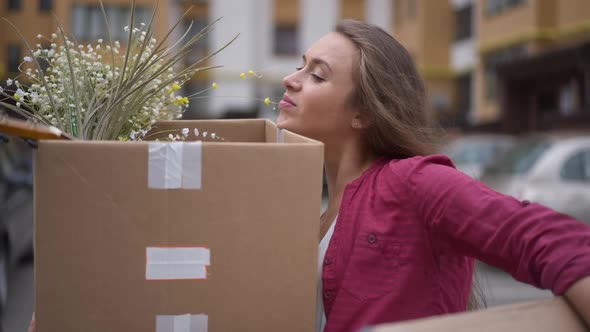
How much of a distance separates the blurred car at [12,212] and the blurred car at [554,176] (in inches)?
193

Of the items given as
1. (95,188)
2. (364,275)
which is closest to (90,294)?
(95,188)

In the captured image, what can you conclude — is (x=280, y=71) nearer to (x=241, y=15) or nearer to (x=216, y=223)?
(x=241, y=15)

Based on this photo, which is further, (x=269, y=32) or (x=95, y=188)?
(x=269, y=32)

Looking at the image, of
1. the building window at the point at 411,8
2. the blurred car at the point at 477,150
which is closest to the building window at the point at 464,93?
the building window at the point at 411,8

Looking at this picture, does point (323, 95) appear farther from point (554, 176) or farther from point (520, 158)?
point (520, 158)

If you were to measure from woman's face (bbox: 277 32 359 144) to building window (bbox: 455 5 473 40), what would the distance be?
2990 centimetres

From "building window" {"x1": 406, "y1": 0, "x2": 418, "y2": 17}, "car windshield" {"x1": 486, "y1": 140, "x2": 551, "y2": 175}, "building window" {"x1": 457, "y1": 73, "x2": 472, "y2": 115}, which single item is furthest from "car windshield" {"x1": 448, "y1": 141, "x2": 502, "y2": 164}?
"building window" {"x1": 406, "y1": 0, "x2": 418, "y2": 17}

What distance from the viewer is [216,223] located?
1714mm

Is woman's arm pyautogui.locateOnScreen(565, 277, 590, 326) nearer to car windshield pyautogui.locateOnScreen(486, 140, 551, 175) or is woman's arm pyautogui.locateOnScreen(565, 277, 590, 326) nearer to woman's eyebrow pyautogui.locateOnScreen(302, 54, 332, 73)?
woman's eyebrow pyautogui.locateOnScreen(302, 54, 332, 73)

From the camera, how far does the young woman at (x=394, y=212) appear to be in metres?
1.61

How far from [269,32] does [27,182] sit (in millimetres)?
26416

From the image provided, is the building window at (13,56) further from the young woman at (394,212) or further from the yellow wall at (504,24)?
the young woman at (394,212)

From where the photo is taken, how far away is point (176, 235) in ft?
5.58

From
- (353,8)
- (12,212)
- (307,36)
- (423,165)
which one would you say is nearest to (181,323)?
(423,165)
